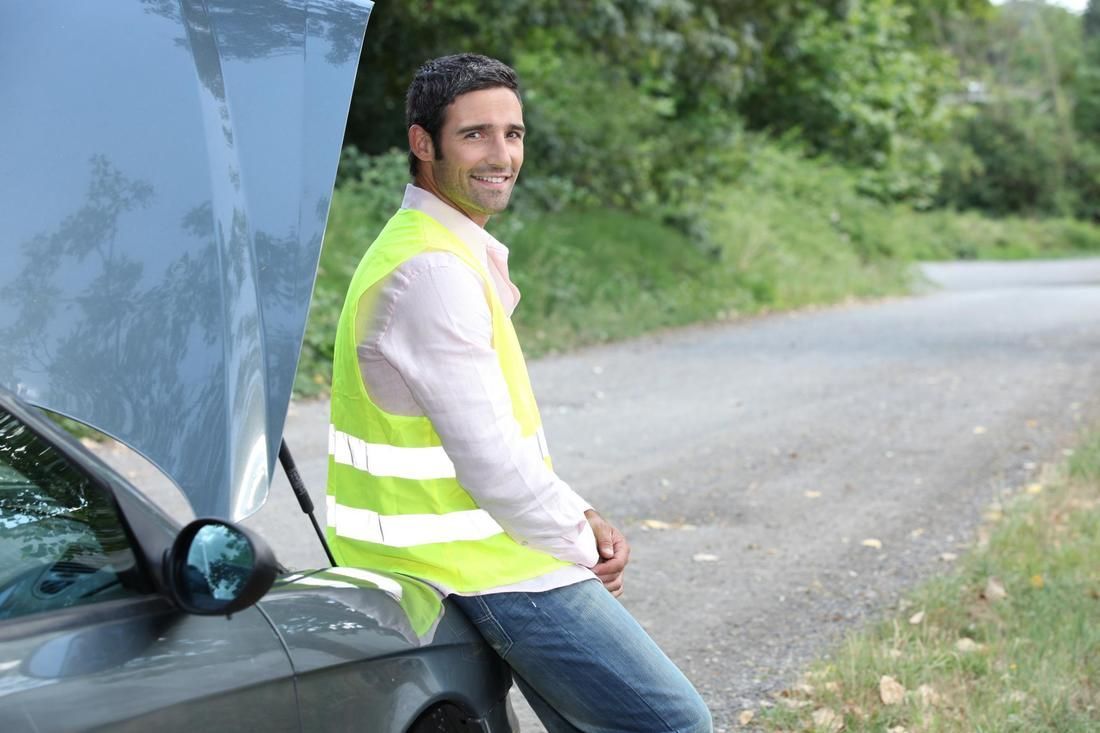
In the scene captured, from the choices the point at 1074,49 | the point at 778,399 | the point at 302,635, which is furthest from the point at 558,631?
the point at 1074,49

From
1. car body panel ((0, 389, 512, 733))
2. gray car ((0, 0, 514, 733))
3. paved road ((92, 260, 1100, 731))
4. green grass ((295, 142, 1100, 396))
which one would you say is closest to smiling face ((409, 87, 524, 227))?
gray car ((0, 0, 514, 733))

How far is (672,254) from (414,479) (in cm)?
1711

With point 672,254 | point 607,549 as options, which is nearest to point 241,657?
point 607,549

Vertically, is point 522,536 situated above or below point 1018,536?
above

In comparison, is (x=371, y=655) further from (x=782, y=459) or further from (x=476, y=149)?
(x=782, y=459)

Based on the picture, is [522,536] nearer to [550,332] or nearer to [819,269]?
[550,332]

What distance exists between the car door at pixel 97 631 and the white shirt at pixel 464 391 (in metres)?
0.52

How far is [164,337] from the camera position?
7.25 feet

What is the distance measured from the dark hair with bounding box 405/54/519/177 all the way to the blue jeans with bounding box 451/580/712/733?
876mm

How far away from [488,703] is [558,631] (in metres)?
0.21

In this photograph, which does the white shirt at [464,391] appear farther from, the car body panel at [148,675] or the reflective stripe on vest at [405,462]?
the car body panel at [148,675]

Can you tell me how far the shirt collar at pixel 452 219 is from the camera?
2879mm

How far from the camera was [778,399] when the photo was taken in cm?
1152

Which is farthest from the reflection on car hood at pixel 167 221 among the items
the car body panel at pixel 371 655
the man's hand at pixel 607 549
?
the man's hand at pixel 607 549
